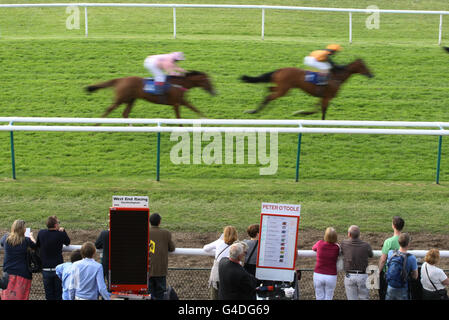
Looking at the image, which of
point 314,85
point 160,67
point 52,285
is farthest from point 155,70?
point 52,285

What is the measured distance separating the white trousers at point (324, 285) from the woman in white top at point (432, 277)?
0.64 m

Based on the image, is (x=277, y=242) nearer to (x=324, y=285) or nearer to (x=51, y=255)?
(x=324, y=285)

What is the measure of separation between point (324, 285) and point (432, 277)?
774 mm

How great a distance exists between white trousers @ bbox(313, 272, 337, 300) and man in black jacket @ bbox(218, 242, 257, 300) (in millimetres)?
764

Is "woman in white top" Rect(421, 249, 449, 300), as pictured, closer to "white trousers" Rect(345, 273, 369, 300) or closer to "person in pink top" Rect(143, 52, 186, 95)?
"white trousers" Rect(345, 273, 369, 300)

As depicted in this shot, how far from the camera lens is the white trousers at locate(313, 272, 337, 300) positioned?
4.67 metres

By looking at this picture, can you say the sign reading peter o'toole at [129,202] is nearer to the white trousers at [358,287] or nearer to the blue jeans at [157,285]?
the blue jeans at [157,285]

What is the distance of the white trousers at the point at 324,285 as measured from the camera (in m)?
4.67

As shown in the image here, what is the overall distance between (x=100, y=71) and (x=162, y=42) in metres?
1.75

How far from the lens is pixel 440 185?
324 inches

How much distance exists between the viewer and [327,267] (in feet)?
15.4

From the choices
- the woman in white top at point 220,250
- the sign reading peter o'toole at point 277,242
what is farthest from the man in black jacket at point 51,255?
the sign reading peter o'toole at point 277,242

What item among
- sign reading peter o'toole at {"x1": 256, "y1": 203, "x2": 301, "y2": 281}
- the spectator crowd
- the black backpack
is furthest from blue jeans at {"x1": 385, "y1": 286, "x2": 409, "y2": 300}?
the black backpack
